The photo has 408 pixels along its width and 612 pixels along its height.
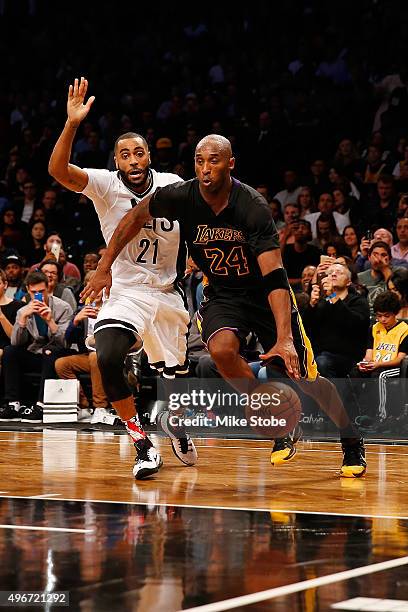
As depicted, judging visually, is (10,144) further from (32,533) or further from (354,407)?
(32,533)

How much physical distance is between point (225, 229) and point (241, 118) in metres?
8.80

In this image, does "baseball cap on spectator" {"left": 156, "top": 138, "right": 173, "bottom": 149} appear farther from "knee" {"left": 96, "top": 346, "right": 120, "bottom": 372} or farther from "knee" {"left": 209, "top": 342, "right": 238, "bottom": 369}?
"knee" {"left": 209, "top": 342, "right": 238, "bottom": 369}

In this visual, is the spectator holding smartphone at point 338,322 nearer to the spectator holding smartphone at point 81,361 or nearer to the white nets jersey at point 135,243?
the spectator holding smartphone at point 81,361

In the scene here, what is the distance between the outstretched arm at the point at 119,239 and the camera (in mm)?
6297

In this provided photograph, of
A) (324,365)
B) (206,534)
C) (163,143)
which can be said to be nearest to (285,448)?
(206,534)

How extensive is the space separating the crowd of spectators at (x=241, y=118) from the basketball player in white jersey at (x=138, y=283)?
10.5ft

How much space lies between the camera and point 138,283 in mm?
6734

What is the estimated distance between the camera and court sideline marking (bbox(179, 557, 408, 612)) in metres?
3.15

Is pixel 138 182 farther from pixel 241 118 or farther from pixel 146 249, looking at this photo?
pixel 241 118

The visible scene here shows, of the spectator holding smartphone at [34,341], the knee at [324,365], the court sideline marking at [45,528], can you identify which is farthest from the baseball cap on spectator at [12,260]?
the court sideline marking at [45,528]

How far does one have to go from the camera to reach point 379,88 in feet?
44.8

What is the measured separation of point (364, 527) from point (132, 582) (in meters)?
1.44

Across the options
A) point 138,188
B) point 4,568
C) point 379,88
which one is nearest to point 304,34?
point 379,88

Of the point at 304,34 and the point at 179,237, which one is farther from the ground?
the point at 304,34
